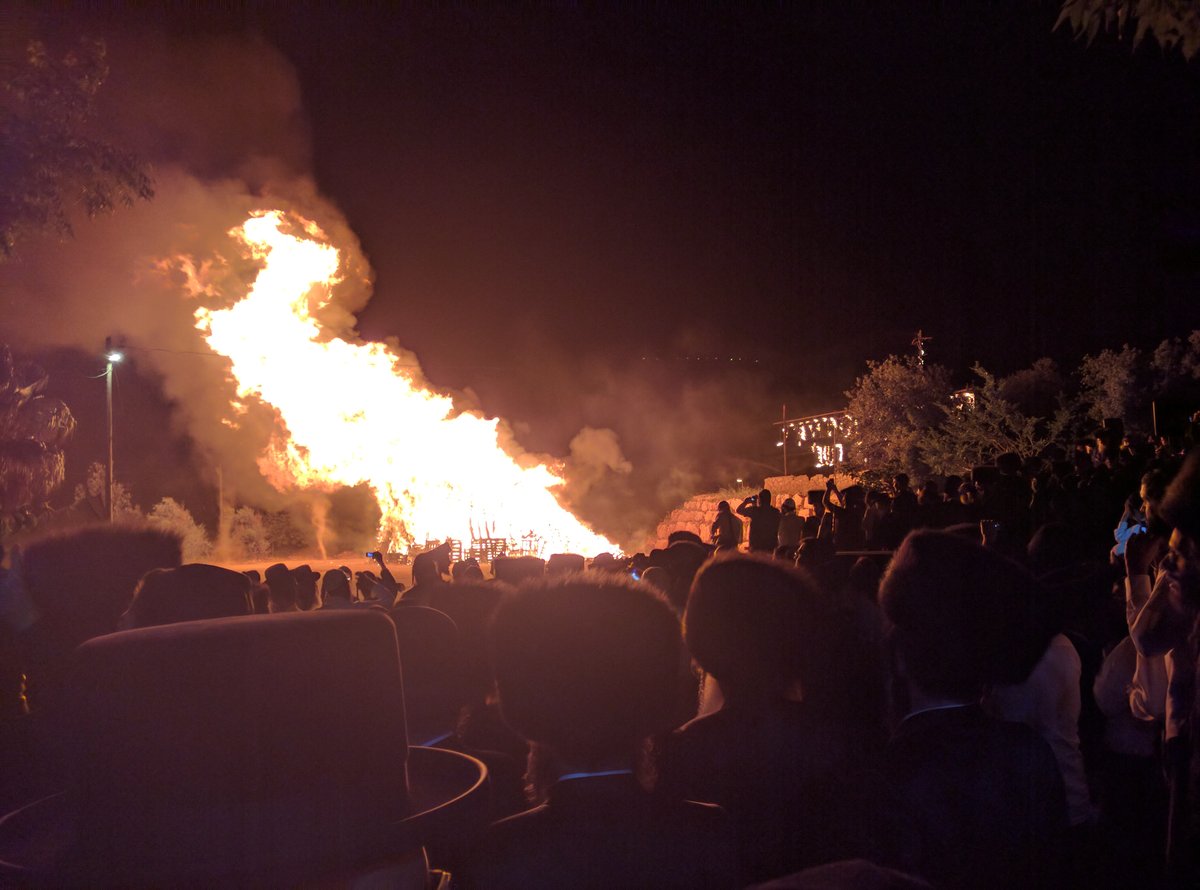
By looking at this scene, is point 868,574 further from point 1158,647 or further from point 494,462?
point 494,462

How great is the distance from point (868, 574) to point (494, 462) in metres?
26.6

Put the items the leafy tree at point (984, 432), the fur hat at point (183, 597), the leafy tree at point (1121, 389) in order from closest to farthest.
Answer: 1. the fur hat at point (183, 597)
2. the leafy tree at point (984, 432)
3. the leafy tree at point (1121, 389)

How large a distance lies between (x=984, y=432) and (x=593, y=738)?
31.0m

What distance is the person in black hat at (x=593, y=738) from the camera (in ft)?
7.36

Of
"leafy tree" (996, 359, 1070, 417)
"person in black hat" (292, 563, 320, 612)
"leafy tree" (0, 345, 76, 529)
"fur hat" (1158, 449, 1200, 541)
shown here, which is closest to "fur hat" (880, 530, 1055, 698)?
"fur hat" (1158, 449, 1200, 541)

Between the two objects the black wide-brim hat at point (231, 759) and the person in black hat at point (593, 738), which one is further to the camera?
the person in black hat at point (593, 738)

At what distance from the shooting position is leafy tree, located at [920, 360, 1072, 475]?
97.5 ft

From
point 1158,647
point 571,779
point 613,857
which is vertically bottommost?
point 613,857

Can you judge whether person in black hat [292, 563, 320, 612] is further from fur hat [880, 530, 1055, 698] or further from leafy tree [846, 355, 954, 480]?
leafy tree [846, 355, 954, 480]

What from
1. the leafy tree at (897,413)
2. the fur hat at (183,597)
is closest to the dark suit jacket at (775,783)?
the fur hat at (183,597)

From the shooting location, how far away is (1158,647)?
2.86m

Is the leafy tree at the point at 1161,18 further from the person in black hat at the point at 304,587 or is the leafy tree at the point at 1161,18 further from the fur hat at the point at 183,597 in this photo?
the person in black hat at the point at 304,587

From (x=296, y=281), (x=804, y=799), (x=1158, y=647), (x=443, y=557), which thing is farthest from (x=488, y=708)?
(x=296, y=281)

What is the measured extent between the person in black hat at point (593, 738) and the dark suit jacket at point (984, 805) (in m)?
0.59
